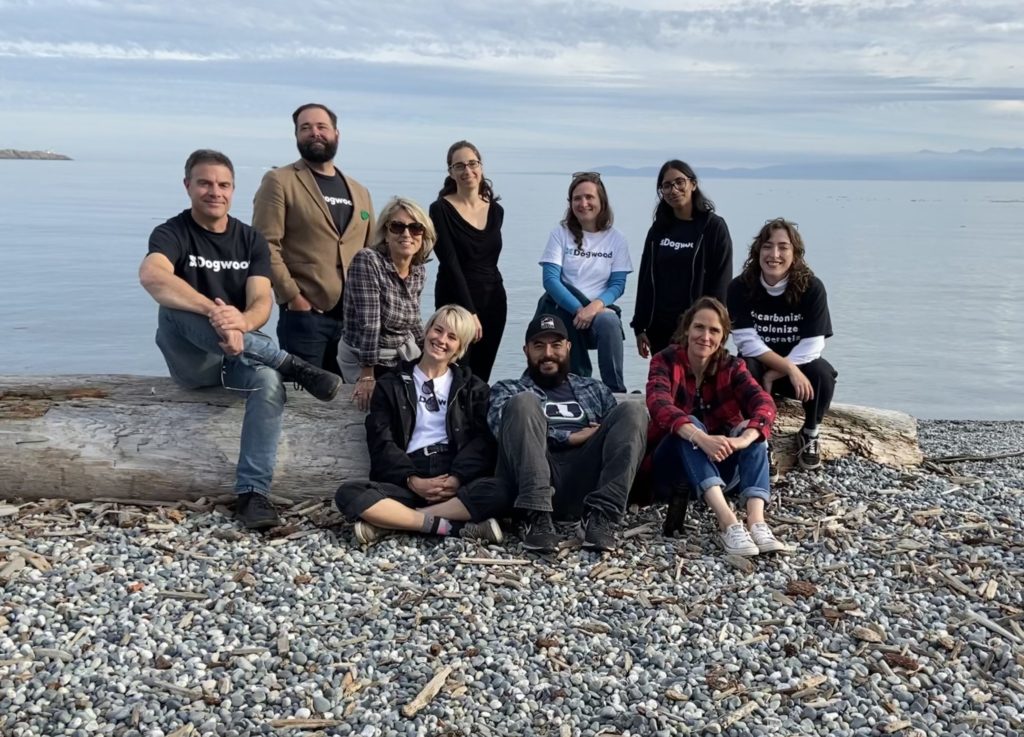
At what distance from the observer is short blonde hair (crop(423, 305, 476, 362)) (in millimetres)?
5895

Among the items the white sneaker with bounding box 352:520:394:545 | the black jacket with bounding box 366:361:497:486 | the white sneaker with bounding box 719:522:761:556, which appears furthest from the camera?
the black jacket with bounding box 366:361:497:486

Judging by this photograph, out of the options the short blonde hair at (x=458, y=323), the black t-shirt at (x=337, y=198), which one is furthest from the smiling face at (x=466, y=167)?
the short blonde hair at (x=458, y=323)

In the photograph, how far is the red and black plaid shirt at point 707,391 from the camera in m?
6.01

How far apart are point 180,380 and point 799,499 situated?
13.7ft

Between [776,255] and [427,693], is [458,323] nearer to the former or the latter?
[776,255]

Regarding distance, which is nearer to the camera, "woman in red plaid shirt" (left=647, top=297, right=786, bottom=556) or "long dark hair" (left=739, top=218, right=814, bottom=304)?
"woman in red plaid shirt" (left=647, top=297, right=786, bottom=556)

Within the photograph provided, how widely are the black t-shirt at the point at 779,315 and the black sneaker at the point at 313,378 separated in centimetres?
281

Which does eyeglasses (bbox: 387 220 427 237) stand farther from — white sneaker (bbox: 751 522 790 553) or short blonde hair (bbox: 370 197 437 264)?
white sneaker (bbox: 751 522 790 553)

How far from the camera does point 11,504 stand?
616cm

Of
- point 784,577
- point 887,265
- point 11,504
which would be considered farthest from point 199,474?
point 887,265

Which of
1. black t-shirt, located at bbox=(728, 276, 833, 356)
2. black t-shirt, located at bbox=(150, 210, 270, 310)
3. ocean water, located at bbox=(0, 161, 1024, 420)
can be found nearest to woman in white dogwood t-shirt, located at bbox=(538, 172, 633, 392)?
black t-shirt, located at bbox=(728, 276, 833, 356)

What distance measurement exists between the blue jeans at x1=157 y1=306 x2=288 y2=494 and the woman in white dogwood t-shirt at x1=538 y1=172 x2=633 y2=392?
220 cm

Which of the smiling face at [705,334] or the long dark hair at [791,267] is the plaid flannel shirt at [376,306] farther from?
the long dark hair at [791,267]

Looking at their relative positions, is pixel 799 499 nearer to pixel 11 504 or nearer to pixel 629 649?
pixel 629 649
